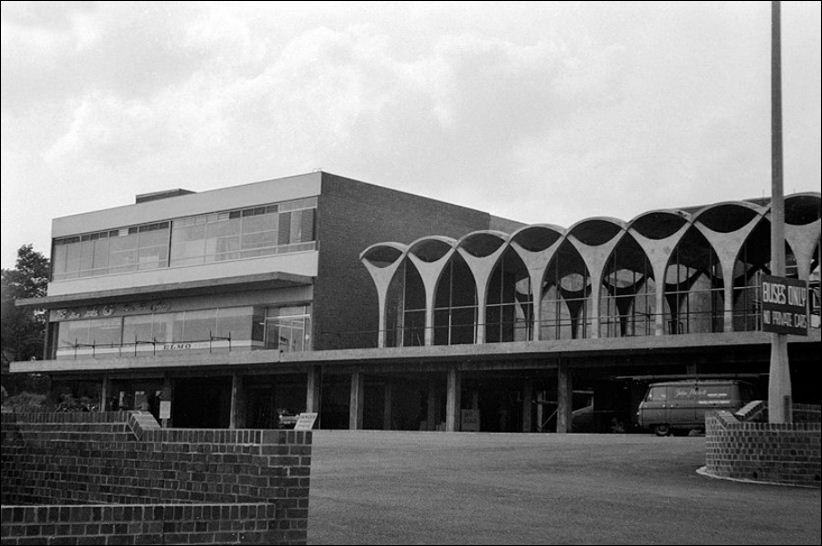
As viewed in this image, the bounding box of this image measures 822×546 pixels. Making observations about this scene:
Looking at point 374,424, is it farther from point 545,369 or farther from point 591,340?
point 591,340

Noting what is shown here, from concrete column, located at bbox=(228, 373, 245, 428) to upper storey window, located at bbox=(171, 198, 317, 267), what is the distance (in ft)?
19.8

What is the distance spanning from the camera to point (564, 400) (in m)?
41.1

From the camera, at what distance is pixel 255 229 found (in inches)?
2109

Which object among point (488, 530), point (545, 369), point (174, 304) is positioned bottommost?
point (488, 530)

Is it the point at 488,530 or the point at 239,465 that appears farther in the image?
the point at 488,530

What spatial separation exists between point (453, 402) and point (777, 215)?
2635 centimetres

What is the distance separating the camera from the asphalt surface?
33.9ft

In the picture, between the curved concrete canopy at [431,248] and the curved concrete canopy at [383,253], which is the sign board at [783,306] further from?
the curved concrete canopy at [383,253]

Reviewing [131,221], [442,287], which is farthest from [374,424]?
[131,221]

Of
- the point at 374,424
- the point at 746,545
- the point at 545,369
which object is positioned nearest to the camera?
the point at 746,545

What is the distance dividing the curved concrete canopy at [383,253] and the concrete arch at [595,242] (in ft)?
28.5

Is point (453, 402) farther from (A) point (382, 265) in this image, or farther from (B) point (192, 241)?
(B) point (192, 241)

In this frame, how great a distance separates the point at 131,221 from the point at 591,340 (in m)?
30.0

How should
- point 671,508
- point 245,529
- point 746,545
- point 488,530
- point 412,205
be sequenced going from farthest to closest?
1. point 412,205
2. point 671,508
3. point 488,530
4. point 746,545
5. point 245,529
